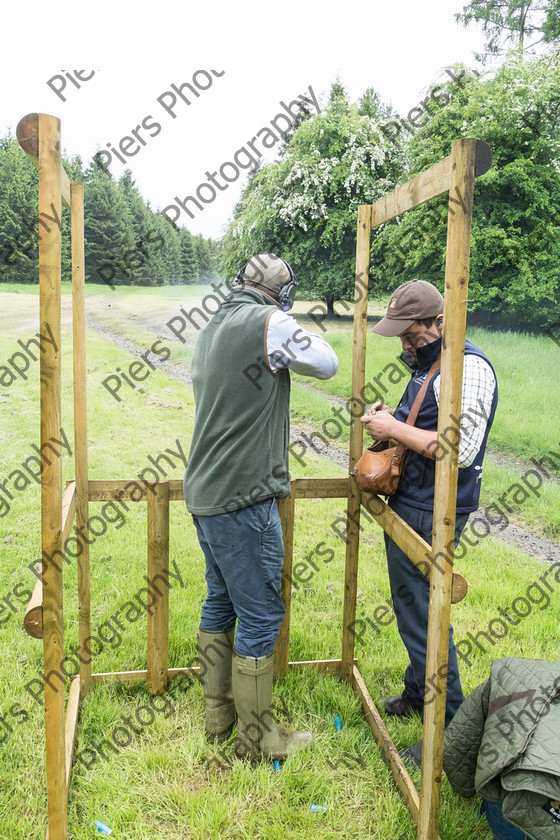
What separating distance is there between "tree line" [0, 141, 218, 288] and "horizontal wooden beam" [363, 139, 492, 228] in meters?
9.25

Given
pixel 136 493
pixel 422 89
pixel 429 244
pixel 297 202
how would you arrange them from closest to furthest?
1. pixel 136 493
2. pixel 429 244
3. pixel 297 202
4. pixel 422 89

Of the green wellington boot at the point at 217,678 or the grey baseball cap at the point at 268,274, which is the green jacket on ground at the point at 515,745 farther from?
the grey baseball cap at the point at 268,274

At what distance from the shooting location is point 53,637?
2.04 m

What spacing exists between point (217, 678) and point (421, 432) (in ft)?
4.97

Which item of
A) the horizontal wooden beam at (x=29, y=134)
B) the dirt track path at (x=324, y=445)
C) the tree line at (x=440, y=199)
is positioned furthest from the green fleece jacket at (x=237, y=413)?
the tree line at (x=440, y=199)

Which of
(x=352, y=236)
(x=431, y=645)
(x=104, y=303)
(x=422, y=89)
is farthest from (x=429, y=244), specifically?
(x=431, y=645)

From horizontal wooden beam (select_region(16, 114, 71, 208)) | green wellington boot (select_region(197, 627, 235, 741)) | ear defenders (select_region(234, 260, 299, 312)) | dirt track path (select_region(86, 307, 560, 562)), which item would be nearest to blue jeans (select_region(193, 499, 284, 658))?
green wellington boot (select_region(197, 627, 235, 741))

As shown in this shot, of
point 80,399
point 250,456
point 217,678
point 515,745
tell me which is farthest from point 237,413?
point 515,745

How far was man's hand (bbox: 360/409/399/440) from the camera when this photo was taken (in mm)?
2486

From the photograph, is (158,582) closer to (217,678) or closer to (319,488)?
(217,678)

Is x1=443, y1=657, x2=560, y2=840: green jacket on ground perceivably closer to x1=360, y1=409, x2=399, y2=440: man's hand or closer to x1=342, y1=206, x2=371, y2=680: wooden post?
x1=360, y1=409, x2=399, y2=440: man's hand

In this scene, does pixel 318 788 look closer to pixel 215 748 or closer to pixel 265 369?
pixel 215 748

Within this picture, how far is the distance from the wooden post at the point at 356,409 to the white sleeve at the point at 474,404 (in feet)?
1.87

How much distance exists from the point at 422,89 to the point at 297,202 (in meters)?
5.14
